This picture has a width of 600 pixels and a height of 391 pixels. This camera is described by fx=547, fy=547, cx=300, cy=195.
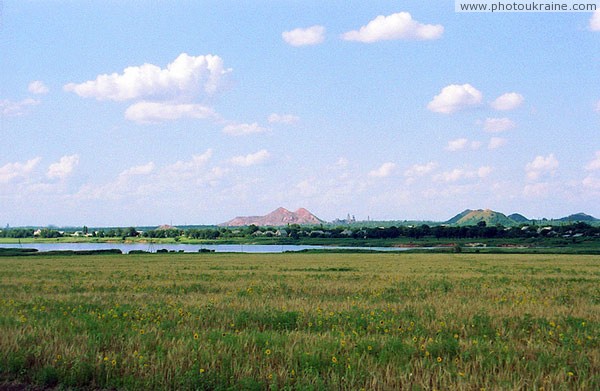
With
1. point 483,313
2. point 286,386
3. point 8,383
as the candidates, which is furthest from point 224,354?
point 483,313

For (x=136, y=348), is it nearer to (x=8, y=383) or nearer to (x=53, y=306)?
(x=8, y=383)

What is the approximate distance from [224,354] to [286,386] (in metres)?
1.76

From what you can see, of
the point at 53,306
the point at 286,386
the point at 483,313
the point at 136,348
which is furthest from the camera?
the point at 53,306

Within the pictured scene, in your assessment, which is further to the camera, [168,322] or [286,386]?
[168,322]

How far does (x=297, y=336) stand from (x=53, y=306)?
31.9 ft

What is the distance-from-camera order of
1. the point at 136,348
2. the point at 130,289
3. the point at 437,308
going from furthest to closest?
the point at 130,289 < the point at 437,308 < the point at 136,348

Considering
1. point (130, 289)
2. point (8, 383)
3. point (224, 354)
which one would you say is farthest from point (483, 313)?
point (130, 289)

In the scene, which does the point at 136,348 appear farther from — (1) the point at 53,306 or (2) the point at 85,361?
(1) the point at 53,306

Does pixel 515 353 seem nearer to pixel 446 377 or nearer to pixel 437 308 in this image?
pixel 446 377

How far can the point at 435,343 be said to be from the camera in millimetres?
10977

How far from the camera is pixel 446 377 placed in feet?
29.3

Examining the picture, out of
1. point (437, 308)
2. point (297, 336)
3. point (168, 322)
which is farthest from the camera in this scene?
point (437, 308)

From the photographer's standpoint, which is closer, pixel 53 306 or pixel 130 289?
pixel 53 306

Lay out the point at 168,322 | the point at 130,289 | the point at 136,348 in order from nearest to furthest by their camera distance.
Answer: the point at 136,348, the point at 168,322, the point at 130,289
